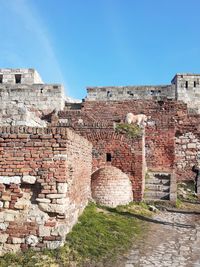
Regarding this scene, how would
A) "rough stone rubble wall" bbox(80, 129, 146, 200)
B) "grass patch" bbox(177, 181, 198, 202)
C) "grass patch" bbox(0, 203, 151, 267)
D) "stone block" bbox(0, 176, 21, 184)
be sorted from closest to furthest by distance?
"grass patch" bbox(0, 203, 151, 267) < "stone block" bbox(0, 176, 21, 184) < "rough stone rubble wall" bbox(80, 129, 146, 200) < "grass patch" bbox(177, 181, 198, 202)

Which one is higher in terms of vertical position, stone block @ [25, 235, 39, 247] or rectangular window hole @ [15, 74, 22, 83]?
rectangular window hole @ [15, 74, 22, 83]

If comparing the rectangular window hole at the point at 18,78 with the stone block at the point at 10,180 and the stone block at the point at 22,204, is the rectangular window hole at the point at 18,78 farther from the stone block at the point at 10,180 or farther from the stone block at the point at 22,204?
the stone block at the point at 22,204

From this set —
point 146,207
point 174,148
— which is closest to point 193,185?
point 174,148

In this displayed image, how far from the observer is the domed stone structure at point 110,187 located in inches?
375

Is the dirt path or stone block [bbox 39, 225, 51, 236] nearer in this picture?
stone block [bbox 39, 225, 51, 236]

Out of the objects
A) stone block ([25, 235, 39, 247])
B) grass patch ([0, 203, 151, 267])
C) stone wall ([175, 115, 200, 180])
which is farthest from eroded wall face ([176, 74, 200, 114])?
stone block ([25, 235, 39, 247])

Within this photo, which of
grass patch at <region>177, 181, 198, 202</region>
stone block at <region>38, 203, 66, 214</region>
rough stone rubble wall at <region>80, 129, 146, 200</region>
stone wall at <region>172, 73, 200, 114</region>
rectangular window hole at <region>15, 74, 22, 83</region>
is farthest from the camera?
rectangular window hole at <region>15, 74, 22, 83</region>

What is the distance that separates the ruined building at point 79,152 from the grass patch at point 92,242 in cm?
21

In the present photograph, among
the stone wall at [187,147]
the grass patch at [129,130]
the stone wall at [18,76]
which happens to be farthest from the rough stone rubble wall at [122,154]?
the stone wall at [18,76]

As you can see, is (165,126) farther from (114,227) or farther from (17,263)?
(17,263)

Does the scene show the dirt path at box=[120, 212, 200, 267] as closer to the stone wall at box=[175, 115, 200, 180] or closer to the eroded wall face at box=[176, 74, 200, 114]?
the stone wall at box=[175, 115, 200, 180]

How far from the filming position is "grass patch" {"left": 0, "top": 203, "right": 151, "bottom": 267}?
5539 mm

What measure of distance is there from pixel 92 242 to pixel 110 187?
327cm

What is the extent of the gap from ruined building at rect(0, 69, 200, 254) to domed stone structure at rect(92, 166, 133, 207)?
26 millimetres
